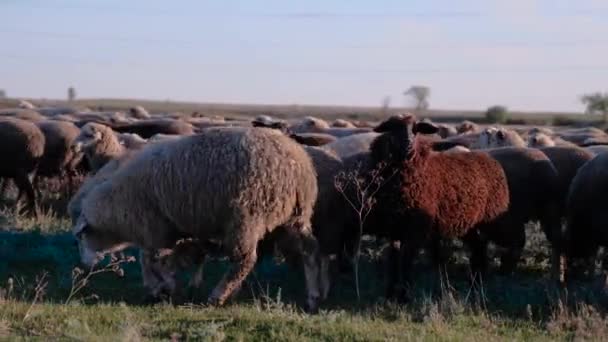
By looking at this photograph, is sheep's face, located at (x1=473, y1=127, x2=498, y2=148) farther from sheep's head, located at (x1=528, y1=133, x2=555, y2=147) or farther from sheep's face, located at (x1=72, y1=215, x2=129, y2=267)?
sheep's face, located at (x1=72, y1=215, x2=129, y2=267)

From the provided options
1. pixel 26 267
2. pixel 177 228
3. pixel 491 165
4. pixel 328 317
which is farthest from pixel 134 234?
pixel 491 165

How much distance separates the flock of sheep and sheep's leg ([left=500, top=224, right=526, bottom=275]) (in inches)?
0.7

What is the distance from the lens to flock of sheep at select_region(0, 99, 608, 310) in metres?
10.4

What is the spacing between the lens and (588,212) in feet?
40.8

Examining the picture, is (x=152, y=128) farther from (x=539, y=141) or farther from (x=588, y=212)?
(x=588, y=212)

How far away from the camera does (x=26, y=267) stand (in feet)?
40.9

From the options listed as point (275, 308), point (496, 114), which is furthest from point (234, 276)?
point (496, 114)

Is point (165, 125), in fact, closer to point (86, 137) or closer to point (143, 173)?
point (86, 137)

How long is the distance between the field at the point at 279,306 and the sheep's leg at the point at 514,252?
0.16m

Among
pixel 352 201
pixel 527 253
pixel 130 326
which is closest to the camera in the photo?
pixel 130 326

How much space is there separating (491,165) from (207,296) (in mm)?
4152

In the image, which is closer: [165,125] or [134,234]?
[134,234]

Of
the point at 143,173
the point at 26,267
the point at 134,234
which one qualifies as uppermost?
the point at 143,173

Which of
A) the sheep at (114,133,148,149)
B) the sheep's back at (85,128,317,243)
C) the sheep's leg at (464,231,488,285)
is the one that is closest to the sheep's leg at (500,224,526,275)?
the sheep's leg at (464,231,488,285)
